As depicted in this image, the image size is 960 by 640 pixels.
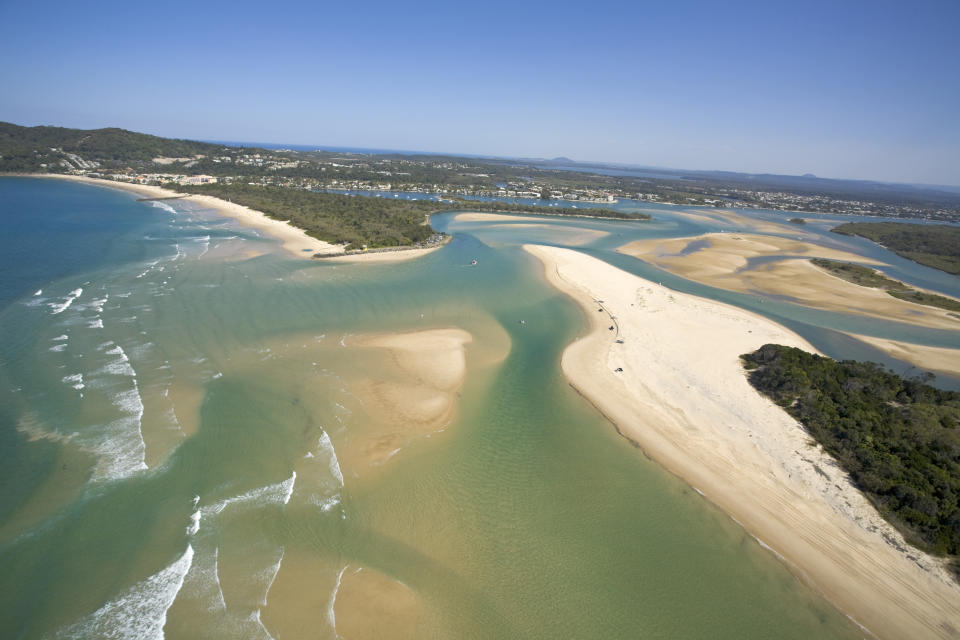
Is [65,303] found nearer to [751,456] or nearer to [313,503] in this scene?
[313,503]

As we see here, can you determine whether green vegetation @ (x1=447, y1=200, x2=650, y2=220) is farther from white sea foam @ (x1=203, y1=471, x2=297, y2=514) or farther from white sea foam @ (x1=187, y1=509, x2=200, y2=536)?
white sea foam @ (x1=187, y1=509, x2=200, y2=536)

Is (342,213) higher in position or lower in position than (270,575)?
higher

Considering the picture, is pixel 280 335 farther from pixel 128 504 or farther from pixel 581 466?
pixel 581 466

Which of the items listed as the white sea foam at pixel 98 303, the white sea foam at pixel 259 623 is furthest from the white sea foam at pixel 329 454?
the white sea foam at pixel 98 303

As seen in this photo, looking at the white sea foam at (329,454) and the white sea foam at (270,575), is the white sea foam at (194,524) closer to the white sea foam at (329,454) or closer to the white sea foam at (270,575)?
the white sea foam at (270,575)

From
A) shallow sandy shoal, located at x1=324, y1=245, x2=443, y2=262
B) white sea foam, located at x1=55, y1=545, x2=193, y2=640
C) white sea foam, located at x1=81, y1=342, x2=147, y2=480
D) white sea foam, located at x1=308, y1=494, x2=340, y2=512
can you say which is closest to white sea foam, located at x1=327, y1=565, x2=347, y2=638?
white sea foam, located at x1=308, y1=494, x2=340, y2=512

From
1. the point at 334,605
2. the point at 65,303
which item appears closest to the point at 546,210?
the point at 65,303
